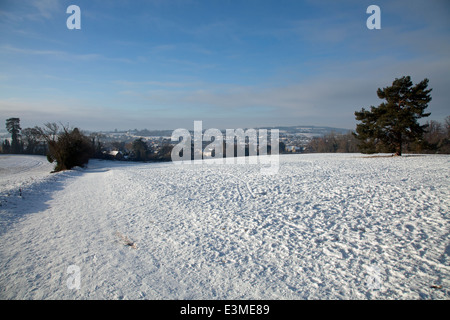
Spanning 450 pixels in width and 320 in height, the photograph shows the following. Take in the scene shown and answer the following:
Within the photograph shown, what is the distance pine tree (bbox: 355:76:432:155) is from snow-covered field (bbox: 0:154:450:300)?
13.2m

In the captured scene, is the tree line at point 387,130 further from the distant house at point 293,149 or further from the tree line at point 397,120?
the distant house at point 293,149

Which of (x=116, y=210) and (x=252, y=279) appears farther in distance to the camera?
(x=116, y=210)

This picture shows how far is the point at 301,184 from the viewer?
1090 cm

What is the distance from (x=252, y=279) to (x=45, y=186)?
14.3m

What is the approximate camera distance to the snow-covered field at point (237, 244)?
13.4 ft

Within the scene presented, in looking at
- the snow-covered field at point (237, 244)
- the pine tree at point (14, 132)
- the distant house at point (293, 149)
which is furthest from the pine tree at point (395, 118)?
the pine tree at point (14, 132)

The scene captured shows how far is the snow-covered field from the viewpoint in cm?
410

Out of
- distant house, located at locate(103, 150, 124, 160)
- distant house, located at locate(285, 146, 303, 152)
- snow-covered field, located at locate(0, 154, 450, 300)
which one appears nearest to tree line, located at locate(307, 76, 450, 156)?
snow-covered field, located at locate(0, 154, 450, 300)

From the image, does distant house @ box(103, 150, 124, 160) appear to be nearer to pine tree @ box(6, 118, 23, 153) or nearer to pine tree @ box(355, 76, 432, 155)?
pine tree @ box(6, 118, 23, 153)

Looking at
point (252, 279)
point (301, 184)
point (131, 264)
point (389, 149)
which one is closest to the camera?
point (252, 279)

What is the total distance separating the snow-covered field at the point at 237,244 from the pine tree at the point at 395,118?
13163mm

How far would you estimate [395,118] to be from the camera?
2083 cm
